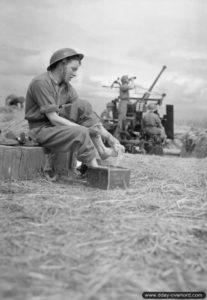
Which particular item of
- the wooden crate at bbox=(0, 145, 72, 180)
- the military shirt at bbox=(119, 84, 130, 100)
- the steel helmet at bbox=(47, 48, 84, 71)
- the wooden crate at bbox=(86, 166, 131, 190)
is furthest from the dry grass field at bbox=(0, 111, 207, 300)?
the military shirt at bbox=(119, 84, 130, 100)

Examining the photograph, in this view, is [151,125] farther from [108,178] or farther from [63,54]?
[108,178]

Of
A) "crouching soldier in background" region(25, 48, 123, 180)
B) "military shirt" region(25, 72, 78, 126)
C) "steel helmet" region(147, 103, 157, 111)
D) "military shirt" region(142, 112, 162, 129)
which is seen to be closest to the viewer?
"crouching soldier in background" region(25, 48, 123, 180)

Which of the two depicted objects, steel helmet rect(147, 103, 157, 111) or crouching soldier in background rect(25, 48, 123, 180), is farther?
steel helmet rect(147, 103, 157, 111)

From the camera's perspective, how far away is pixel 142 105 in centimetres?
1381

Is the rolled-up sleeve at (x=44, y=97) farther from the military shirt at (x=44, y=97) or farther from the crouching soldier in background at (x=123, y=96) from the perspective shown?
the crouching soldier in background at (x=123, y=96)

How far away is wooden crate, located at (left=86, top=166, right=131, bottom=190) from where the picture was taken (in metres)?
3.78

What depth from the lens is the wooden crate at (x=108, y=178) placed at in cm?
378

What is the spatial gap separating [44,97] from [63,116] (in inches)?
14.5

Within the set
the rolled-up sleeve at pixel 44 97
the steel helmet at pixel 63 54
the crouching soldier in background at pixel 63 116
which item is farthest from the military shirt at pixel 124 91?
the rolled-up sleeve at pixel 44 97

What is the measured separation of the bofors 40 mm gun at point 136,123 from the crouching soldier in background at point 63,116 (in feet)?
26.2

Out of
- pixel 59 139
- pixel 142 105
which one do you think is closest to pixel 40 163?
pixel 59 139

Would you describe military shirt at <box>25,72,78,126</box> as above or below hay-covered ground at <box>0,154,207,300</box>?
above

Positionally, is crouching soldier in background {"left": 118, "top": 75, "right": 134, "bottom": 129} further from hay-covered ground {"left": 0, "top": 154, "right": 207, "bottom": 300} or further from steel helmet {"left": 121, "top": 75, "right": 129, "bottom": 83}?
hay-covered ground {"left": 0, "top": 154, "right": 207, "bottom": 300}

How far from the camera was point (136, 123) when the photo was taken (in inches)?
532
